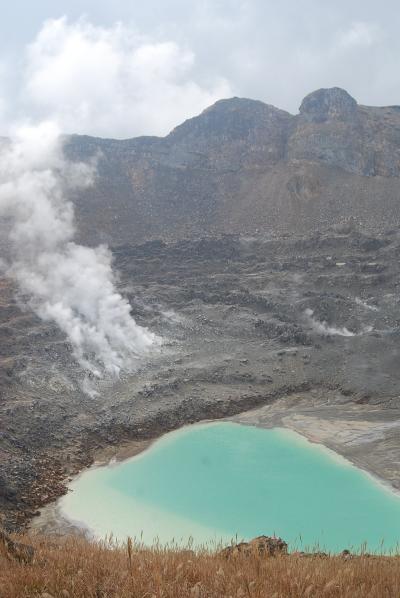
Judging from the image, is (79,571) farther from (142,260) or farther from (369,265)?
(142,260)

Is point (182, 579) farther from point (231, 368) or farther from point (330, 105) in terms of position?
point (330, 105)

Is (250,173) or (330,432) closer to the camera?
(330,432)

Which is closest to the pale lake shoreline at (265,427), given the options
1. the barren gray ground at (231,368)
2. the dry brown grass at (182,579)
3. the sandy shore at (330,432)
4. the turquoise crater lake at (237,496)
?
the sandy shore at (330,432)

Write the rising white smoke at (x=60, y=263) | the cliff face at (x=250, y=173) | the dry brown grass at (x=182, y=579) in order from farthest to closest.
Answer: the cliff face at (x=250, y=173), the rising white smoke at (x=60, y=263), the dry brown grass at (x=182, y=579)

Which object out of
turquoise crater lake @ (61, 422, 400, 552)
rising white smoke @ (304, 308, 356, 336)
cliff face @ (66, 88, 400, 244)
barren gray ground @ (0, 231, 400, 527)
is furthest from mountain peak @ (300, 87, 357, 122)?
turquoise crater lake @ (61, 422, 400, 552)

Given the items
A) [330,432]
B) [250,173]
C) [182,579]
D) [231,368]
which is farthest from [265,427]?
[250,173]

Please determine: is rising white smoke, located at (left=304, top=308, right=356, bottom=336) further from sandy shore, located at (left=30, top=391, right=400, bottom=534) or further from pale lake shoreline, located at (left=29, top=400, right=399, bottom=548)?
pale lake shoreline, located at (left=29, top=400, right=399, bottom=548)

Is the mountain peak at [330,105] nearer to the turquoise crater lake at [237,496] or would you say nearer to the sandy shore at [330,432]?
the sandy shore at [330,432]
